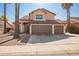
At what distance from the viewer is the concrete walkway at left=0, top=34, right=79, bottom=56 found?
3.76 meters

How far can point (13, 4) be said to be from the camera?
3844mm

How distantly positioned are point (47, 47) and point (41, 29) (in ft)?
1.06

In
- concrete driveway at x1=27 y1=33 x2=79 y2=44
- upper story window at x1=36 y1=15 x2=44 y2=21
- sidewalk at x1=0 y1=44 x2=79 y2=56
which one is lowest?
sidewalk at x1=0 y1=44 x2=79 y2=56

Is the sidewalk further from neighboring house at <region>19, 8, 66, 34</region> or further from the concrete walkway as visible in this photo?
neighboring house at <region>19, 8, 66, 34</region>

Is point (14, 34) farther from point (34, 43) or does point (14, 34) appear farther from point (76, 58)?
point (76, 58)

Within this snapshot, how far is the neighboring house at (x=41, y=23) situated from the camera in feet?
12.7

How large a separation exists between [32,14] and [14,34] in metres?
0.45

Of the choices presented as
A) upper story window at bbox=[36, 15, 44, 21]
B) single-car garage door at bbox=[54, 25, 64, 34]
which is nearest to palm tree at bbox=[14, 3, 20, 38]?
upper story window at bbox=[36, 15, 44, 21]

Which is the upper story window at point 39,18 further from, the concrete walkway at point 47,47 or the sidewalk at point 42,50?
the sidewalk at point 42,50

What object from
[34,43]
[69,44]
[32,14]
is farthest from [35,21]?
[69,44]

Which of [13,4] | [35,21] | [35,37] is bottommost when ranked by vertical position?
[35,37]

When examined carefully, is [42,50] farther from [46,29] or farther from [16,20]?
[16,20]

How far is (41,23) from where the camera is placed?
3.87 meters

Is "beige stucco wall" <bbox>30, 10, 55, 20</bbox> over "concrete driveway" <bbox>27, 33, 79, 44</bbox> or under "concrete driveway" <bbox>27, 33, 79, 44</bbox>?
over
